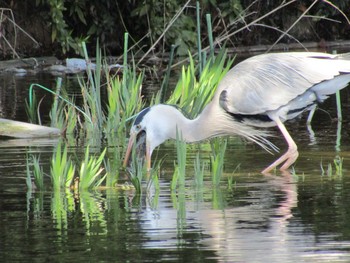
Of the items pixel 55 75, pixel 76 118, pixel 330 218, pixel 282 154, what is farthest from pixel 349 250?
pixel 55 75

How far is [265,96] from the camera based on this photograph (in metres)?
8.23

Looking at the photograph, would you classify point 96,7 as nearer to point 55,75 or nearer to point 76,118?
point 55,75

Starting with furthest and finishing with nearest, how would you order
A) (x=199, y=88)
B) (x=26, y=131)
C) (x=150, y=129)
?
(x=26, y=131)
(x=199, y=88)
(x=150, y=129)

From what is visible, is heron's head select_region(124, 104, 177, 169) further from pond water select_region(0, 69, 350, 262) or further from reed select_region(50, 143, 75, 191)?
reed select_region(50, 143, 75, 191)

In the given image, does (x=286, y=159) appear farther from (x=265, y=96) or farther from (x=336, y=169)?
(x=336, y=169)

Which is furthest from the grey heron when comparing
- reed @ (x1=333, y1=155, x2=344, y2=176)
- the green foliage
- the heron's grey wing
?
the green foliage

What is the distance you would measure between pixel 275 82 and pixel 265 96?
156 millimetres

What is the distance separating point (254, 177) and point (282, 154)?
127 cm

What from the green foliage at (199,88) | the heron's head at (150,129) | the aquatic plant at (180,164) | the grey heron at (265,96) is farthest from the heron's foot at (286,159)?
the green foliage at (199,88)

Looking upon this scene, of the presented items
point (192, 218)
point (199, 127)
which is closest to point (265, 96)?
point (199, 127)

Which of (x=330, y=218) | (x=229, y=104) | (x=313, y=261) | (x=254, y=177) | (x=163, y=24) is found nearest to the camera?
(x=313, y=261)

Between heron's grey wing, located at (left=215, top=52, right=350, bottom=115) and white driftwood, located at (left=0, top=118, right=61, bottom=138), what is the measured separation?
209 cm

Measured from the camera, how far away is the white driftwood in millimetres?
9711

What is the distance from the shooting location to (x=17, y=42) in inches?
743
